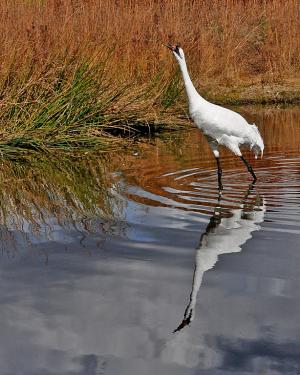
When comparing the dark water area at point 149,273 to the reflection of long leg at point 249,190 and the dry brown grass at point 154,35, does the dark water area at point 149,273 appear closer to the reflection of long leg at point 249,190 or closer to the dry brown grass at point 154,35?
the reflection of long leg at point 249,190

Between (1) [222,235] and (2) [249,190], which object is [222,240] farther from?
(2) [249,190]

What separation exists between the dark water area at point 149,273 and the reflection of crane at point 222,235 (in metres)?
0.01

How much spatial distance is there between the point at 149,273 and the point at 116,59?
10.4 metres

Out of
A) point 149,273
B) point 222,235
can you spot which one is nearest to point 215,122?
point 222,235

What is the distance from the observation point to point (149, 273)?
5.42m

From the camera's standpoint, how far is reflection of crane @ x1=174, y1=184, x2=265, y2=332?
16.7ft

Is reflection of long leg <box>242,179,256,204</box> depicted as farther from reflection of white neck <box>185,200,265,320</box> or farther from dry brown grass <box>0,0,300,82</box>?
dry brown grass <box>0,0,300,82</box>

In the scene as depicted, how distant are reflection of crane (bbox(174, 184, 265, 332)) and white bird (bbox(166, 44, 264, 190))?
1.11m

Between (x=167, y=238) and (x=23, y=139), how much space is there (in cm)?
538

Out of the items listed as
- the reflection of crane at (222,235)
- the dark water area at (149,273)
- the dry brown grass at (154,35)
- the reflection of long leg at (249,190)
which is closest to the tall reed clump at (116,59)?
the dry brown grass at (154,35)

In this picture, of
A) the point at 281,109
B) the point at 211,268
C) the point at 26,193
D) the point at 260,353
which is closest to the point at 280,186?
the point at 26,193

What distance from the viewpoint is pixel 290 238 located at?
622cm

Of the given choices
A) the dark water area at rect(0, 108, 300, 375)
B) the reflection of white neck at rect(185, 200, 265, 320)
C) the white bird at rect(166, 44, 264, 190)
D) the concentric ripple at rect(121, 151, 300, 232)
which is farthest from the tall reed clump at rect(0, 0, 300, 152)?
the reflection of white neck at rect(185, 200, 265, 320)

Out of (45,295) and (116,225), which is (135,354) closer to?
(45,295)
